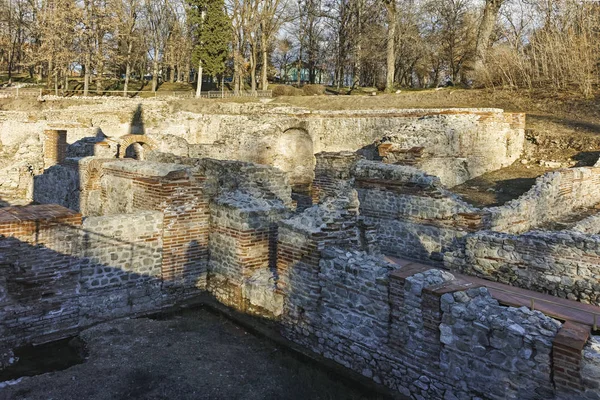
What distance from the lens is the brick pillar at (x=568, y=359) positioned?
11.5ft

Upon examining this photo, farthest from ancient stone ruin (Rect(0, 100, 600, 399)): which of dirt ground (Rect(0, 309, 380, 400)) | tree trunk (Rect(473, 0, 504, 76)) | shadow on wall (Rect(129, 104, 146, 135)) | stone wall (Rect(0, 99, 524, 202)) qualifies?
shadow on wall (Rect(129, 104, 146, 135))

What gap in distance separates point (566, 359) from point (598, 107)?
1591cm

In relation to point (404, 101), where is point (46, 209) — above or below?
below

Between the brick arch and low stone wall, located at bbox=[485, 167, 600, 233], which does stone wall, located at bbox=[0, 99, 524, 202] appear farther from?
low stone wall, located at bbox=[485, 167, 600, 233]

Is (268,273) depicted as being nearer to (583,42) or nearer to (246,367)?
(246,367)

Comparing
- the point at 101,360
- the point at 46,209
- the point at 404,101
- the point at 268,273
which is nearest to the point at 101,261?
the point at 46,209

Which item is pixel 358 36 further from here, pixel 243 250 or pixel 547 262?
pixel 243 250

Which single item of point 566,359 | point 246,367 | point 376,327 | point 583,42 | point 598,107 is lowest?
point 246,367

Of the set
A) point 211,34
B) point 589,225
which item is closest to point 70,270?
point 589,225

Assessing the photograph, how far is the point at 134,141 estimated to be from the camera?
1778 centimetres

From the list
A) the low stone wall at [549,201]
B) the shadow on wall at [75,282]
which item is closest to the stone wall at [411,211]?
the low stone wall at [549,201]

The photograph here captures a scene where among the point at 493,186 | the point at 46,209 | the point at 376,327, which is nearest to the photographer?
the point at 376,327

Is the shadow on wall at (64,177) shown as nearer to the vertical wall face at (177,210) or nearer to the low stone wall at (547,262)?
the vertical wall face at (177,210)

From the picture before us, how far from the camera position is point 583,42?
17.1 meters
